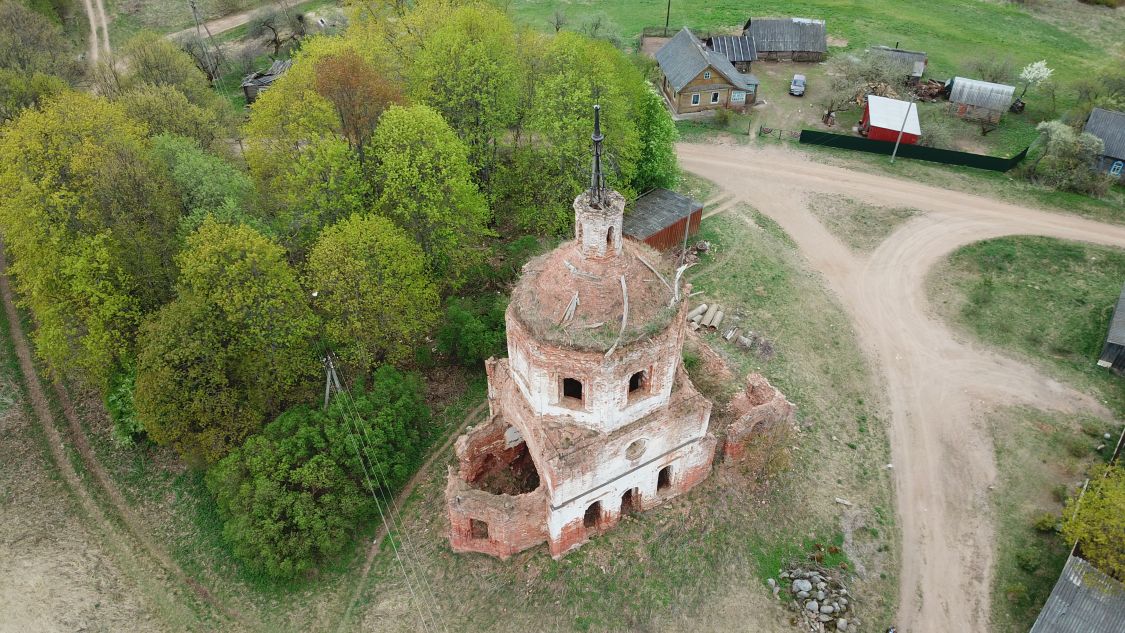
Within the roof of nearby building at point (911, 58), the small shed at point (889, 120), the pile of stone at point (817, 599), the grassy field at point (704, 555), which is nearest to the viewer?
the pile of stone at point (817, 599)

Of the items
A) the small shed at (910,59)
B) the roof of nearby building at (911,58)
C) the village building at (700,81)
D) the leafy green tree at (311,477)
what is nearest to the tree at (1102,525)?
the leafy green tree at (311,477)

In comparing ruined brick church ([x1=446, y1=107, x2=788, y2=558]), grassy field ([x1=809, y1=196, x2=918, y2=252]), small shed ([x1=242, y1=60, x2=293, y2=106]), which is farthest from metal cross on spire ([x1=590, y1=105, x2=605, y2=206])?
small shed ([x1=242, y1=60, x2=293, y2=106])

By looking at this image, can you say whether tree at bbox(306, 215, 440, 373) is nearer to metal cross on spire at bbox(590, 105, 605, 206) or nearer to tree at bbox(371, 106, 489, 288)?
tree at bbox(371, 106, 489, 288)

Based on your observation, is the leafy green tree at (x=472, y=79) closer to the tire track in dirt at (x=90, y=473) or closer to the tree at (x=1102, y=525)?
the tire track in dirt at (x=90, y=473)

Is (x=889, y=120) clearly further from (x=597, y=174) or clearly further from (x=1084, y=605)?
(x=597, y=174)

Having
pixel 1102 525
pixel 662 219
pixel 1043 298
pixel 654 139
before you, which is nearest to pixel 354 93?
pixel 654 139

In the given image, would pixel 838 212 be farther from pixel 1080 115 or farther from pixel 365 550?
pixel 365 550
